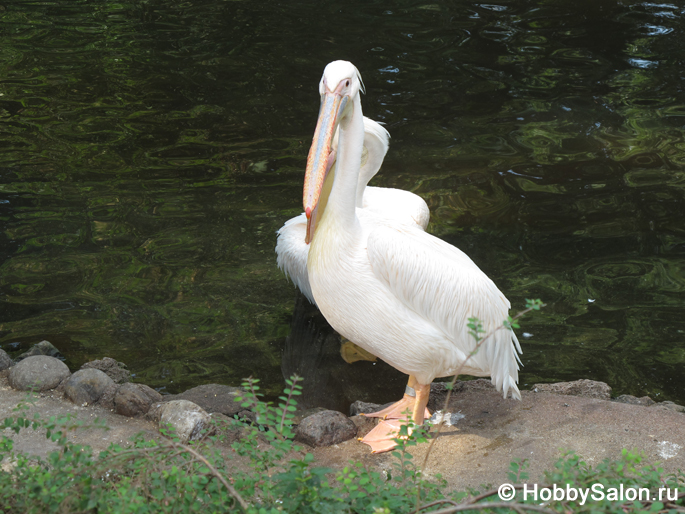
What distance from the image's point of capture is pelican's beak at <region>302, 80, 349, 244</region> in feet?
8.63

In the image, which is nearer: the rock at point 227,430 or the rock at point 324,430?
the rock at point 227,430

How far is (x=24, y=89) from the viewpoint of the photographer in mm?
7312

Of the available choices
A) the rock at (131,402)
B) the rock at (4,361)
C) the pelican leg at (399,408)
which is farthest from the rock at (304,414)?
the rock at (4,361)

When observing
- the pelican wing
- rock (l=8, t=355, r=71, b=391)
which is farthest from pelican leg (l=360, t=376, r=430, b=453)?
rock (l=8, t=355, r=71, b=391)

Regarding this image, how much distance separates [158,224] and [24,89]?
3.31 m

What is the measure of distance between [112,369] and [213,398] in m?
0.59

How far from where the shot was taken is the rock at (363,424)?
10.6 ft

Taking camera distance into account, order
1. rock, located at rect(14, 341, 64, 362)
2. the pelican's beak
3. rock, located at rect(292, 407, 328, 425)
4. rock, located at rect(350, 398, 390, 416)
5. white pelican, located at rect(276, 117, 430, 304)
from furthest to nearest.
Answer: white pelican, located at rect(276, 117, 430, 304) < rock, located at rect(14, 341, 64, 362) < rock, located at rect(350, 398, 390, 416) < rock, located at rect(292, 407, 328, 425) < the pelican's beak

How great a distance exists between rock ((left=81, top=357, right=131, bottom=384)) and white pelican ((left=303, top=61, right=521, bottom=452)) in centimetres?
123

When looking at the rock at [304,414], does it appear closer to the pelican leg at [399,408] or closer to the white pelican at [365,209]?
the pelican leg at [399,408]

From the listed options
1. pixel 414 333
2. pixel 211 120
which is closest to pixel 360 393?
pixel 414 333

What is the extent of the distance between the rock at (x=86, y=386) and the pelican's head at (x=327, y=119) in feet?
4.22

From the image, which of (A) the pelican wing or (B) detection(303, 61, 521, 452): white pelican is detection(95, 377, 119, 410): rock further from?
(A) the pelican wing

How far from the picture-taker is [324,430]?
307cm
